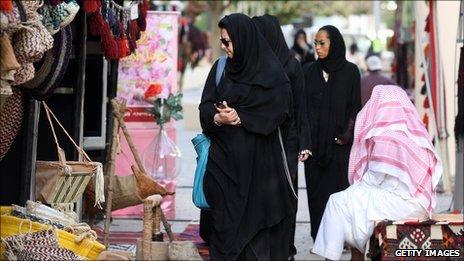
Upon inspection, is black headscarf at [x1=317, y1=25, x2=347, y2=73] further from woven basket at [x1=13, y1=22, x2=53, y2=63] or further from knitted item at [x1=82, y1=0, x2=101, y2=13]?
woven basket at [x1=13, y1=22, x2=53, y2=63]

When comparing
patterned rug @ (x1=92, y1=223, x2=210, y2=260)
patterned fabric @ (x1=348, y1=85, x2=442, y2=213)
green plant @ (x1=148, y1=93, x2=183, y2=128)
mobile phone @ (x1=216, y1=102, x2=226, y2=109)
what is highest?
green plant @ (x1=148, y1=93, x2=183, y2=128)

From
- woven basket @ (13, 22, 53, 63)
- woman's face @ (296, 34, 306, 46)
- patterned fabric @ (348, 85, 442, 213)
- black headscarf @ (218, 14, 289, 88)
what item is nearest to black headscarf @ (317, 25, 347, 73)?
patterned fabric @ (348, 85, 442, 213)

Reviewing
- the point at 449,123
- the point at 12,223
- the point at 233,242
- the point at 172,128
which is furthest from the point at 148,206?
the point at 449,123

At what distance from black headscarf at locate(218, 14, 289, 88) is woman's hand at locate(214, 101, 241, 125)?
0.72 ft

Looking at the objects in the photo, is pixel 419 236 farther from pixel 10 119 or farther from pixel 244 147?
pixel 10 119

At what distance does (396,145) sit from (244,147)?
114 centimetres

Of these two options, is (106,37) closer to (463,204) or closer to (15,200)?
(15,200)

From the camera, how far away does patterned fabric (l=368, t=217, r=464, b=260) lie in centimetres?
722

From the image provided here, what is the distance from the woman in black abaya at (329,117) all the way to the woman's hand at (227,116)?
2.18m

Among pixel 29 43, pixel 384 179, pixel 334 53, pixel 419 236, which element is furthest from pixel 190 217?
pixel 29 43

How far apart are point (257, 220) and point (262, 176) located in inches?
10.6

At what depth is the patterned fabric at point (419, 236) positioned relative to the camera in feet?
23.7

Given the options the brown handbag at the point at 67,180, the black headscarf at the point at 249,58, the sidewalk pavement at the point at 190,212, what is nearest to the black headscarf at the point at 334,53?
the sidewalk pavement at the point at 190,212

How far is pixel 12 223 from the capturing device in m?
6.32
